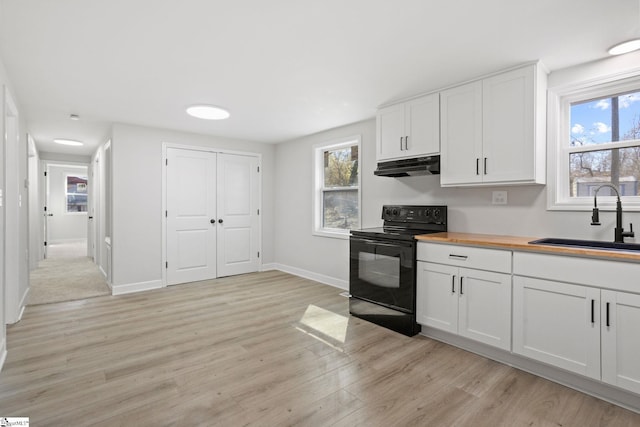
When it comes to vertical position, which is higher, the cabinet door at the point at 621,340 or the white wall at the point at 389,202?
the white wall at the point at 389,202

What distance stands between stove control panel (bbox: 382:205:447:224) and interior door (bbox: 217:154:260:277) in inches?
104

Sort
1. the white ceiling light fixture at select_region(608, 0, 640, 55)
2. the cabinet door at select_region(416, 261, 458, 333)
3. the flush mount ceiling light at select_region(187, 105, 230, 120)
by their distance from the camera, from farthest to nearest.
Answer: the flush mount ceiling light at select_region(187, 105, 230, 120) → the cabinet door at select_region(416, 261, 458, 333) → the white ceiling light fixture at select_region(608, 0, 640, 55)

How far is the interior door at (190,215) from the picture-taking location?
15.7ft

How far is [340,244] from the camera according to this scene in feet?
15.3

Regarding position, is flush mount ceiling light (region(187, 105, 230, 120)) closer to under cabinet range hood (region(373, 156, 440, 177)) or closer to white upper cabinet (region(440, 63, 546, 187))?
under cabinet range hood (region(373, 156, 440, 177))

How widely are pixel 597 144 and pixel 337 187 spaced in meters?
3.00

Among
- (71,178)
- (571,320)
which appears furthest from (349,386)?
(71,178)

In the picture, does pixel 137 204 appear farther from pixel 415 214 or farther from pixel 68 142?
pixel 415 214

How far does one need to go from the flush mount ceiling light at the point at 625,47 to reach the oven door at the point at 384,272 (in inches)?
78.6

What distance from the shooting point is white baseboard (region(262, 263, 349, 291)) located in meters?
4.63

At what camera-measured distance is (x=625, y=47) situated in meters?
2.25

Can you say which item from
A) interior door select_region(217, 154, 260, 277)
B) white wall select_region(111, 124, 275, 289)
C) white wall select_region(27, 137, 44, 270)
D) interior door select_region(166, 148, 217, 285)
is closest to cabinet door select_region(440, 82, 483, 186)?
interior door select_region(217, 154, 260, 277)

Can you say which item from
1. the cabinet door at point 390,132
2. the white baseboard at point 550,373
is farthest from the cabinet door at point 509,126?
the white baseboard at point 550,373

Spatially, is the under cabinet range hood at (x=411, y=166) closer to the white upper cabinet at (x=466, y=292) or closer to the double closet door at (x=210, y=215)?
the white upper cabinet at (x=466, y=292)
